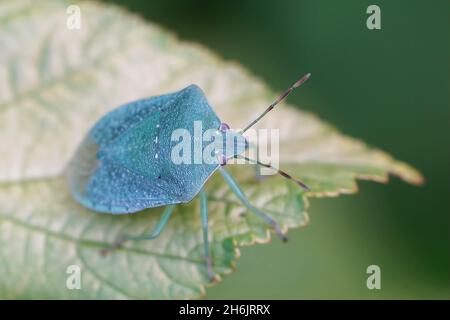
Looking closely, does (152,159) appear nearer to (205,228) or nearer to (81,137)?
(205,228)

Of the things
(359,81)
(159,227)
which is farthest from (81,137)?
(359,81)

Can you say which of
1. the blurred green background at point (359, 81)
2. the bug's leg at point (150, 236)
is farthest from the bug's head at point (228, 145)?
the blurred green background at point (359, 81)

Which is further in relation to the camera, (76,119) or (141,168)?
(76,119)

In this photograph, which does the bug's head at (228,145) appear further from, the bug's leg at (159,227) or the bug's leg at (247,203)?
the bug's leg at (159,227)

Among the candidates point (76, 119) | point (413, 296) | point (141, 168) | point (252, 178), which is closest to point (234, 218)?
point (252, 178)

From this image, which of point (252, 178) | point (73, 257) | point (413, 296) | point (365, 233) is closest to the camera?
point (73, 257)

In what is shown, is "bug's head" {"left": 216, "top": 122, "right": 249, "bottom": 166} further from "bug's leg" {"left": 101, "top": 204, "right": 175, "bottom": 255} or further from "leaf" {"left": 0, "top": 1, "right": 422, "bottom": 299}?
"bug's leg" {"left": 101, "top": 204, "right": 175, "bottom": 255}
